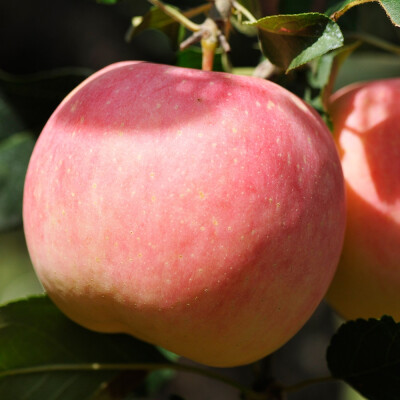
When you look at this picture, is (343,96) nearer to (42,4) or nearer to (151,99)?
(151,99)

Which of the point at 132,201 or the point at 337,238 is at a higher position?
the point at 132,201

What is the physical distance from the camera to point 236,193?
544 mm

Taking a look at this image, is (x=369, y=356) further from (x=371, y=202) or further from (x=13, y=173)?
(x=13, y=173)

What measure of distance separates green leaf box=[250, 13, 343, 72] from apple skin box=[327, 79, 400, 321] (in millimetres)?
148

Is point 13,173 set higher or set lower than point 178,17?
lower

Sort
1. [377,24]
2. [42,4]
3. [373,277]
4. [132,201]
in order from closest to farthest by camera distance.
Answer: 1. [132,201]
2. [373,277]
3. [377,24]
4. [42,4]

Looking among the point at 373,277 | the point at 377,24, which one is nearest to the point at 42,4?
the point at 377,24

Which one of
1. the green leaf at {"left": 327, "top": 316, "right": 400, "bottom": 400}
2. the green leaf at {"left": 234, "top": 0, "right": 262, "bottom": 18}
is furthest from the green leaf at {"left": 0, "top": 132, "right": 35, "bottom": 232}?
the green leaf at {"left": 327, "top": 316, "right": 400, "bottom": 400}

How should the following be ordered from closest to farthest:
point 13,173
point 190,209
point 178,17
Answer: point 190,209, point 178,17, point 13,173

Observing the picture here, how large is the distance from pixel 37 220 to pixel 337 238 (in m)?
0.28

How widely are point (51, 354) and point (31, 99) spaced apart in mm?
361

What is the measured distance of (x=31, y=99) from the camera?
907mm

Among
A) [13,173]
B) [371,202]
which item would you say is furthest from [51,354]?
[371,202]

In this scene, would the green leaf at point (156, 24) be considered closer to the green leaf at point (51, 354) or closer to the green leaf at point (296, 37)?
the green leaf at point (296, 37)
